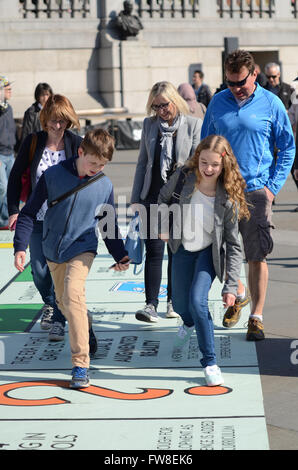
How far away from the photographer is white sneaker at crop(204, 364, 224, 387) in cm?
576

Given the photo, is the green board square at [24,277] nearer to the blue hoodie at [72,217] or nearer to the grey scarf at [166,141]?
the grey scarf at [166,141]

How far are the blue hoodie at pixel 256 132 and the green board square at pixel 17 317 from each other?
2114mm

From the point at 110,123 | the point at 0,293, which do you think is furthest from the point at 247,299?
the point at 110,123

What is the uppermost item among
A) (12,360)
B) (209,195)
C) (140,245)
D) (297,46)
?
(297,46)

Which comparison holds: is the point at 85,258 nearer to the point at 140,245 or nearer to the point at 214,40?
the point at 140,245

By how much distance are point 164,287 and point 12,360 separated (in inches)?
107

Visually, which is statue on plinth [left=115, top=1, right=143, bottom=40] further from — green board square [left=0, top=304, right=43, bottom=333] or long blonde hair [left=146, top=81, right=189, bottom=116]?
long blonde hair [left=146, top=81, right=189, bottom=116]

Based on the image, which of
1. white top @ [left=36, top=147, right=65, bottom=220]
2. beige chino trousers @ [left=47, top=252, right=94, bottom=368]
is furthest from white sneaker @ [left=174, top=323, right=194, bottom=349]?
white top @ [left=36, top=147, right=65, bottom=220]

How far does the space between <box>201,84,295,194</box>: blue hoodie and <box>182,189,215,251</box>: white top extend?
772mm

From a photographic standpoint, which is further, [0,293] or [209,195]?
[0,293]

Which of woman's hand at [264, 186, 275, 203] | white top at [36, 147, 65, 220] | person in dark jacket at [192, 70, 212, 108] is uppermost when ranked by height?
person in dark jacket at [192, 70, 212, 108]

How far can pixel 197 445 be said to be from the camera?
468 cm

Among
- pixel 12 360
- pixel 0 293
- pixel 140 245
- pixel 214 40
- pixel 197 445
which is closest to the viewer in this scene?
pixel 197 445

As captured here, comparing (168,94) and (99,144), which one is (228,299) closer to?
(99,144)
